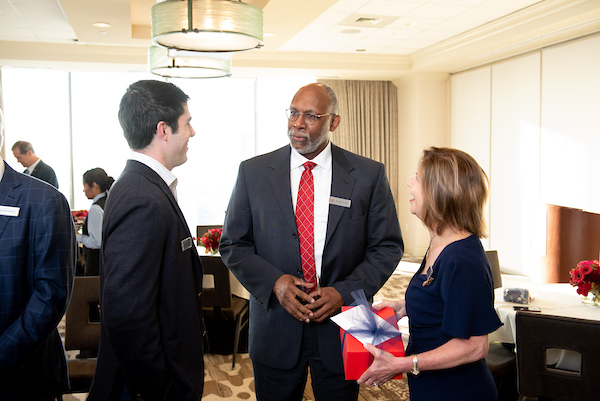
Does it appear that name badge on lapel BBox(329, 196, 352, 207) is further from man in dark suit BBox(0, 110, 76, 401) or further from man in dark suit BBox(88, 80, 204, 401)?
man in dark suit BBox(0, 110, 76, 401)

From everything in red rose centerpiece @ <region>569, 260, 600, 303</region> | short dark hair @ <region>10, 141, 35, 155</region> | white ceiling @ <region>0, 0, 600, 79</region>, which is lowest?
red rose centerpiece @ <region>569, 260, 600, 303</region>

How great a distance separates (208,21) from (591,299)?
3121 mm

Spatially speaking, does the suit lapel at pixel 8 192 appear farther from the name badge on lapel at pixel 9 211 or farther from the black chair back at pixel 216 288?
the black chair back at pixel 216 288

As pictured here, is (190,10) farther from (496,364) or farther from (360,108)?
(360,108)

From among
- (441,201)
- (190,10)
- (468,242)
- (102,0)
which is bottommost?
(468,242)

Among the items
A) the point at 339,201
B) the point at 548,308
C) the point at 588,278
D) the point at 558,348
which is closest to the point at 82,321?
the point at 339,201

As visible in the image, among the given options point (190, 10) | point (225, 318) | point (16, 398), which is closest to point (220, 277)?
point (225, 318)

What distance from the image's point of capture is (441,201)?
5.24 feet

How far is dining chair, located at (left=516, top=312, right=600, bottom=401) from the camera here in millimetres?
2320

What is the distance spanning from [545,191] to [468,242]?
625 centimetres

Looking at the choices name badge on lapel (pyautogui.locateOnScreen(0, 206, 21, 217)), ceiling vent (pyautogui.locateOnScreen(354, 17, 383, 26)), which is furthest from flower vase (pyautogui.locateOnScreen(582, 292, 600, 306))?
ceiling vent (pyautogui.locateOnScreen(354, 17, 383, 26))

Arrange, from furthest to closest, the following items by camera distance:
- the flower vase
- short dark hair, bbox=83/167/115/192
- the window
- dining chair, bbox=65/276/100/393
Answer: the window, short dark hair, bbox=83/167/115/192, the flower vase, dining chair, bbox=65/276/100/393

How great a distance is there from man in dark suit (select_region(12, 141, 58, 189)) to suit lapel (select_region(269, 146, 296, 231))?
6049 millimetres

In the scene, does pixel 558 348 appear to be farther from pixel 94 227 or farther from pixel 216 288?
pixel 94 227
